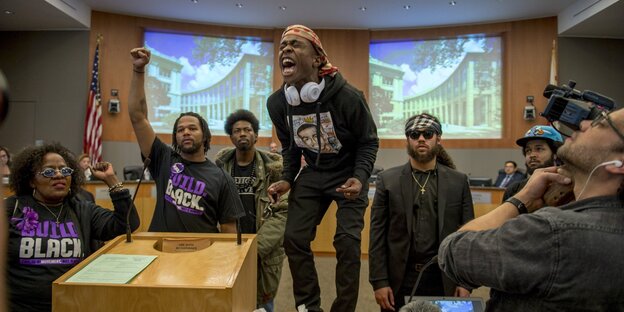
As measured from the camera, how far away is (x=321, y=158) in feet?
7.81

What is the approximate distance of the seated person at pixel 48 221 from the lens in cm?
204

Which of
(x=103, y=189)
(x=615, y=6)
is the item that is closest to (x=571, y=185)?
(x=103, y=189)

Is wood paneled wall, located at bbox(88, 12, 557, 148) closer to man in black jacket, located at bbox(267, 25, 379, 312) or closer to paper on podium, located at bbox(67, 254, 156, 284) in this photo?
man in black jacket, located at bbox(267, 25, 379, 312)

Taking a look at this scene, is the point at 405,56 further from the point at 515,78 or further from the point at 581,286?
the point at 581,286

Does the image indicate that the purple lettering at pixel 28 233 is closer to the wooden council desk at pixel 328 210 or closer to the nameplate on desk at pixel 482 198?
the wooden council desk at pixel 328 210

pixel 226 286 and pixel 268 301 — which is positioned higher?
pixel 226 286

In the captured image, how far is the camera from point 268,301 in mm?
2938

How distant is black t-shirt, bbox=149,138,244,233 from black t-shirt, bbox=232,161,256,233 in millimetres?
512

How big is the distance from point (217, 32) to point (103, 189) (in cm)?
556

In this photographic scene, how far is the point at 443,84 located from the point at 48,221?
9.24 meters

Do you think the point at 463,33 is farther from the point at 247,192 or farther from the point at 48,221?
the point at 48,221

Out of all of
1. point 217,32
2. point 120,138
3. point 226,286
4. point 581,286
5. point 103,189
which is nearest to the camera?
point 581,286

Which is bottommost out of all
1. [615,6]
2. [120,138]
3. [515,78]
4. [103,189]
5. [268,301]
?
[268,301]

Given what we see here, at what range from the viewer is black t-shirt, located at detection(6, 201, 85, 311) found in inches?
79.5
